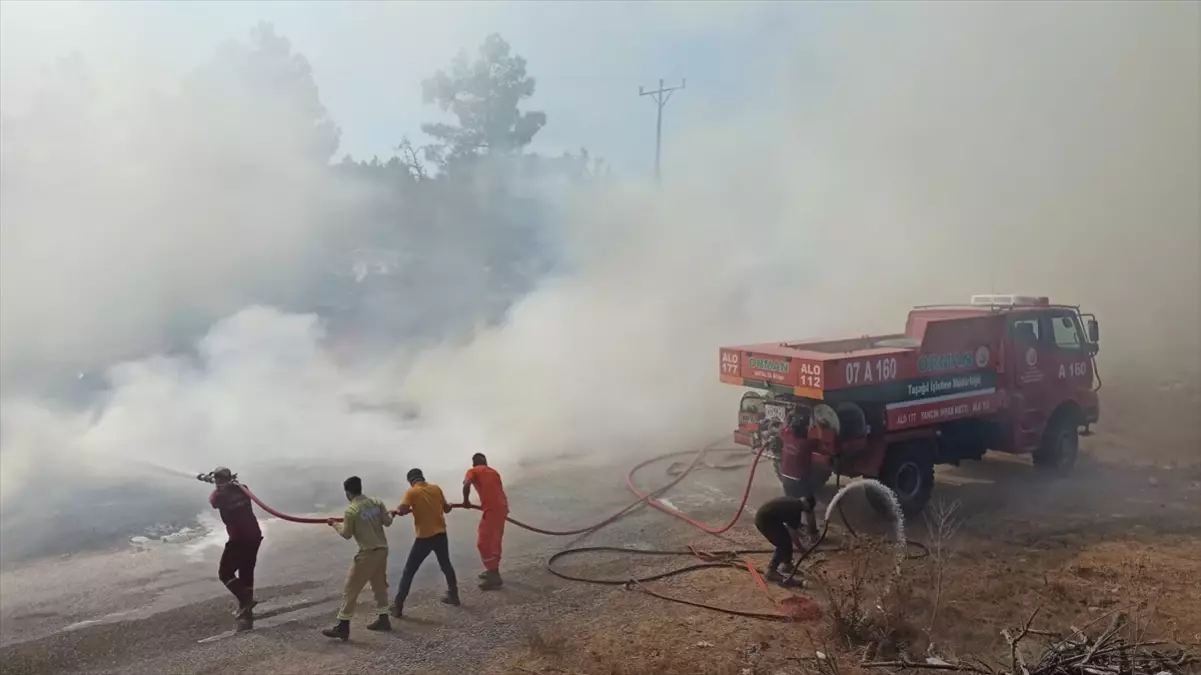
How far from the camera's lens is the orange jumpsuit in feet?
24.9

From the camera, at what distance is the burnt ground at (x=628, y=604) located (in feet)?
19.2

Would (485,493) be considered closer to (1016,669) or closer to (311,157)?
(1016,669)

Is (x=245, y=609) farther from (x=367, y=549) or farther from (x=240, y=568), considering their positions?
(x=367, y=549)

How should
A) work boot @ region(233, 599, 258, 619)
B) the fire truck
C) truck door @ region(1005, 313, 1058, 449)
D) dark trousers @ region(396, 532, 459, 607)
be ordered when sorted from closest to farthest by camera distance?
1. work boot @ region(233, 599, 258, 619)
2. dark trousers @ region(396, 532, 459, 607)
3. the fire truck
4. truck door @ region(1005, 313, 1058, 449)

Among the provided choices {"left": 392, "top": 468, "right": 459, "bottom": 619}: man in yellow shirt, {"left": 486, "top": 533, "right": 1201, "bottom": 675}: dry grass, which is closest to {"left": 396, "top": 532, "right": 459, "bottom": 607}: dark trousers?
{"left": 392, "top": 468, "right": 459, "bottom": 619}: man in yellow shirt

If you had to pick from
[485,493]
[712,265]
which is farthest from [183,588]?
[712,265]

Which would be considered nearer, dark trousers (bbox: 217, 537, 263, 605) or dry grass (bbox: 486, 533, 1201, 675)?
dry grass (bbox: 486, 533, 1201, 675)

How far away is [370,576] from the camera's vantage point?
21.7 ft

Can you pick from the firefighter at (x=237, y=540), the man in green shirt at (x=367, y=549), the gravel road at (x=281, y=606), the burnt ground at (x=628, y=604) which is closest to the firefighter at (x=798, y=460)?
the burnt ground at (x=628, y=604)

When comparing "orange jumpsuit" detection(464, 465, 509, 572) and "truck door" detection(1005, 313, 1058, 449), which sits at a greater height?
"truck door" detection(1005, 313, 1058, 449)

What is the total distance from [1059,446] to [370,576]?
877 centimetres

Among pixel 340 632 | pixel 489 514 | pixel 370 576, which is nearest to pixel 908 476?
pixel 489 514

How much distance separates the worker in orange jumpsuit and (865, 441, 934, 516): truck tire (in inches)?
164

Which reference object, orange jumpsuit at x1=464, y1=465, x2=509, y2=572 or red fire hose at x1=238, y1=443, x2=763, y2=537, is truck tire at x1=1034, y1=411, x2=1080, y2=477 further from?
orange jumpsuit at x1=464, y1=465, x2=509, y2=572
